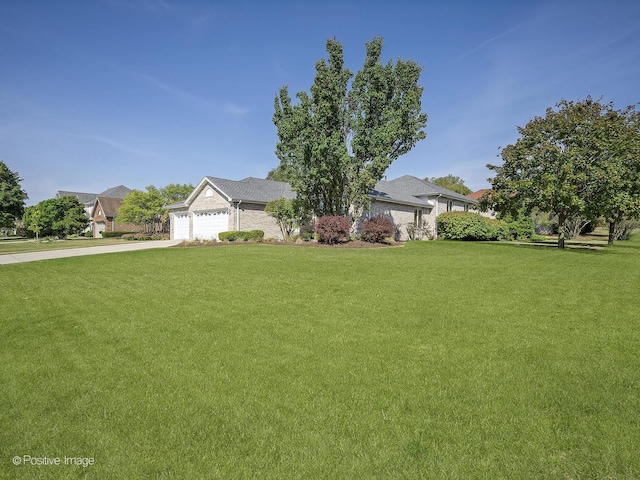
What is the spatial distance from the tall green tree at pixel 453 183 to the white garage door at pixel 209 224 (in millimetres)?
46604

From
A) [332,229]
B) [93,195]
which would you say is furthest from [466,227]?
[93,195]

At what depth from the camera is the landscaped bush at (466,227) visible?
28.7 metres

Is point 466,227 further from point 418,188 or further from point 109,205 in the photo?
point 109,205

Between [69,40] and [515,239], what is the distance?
36.1 meters

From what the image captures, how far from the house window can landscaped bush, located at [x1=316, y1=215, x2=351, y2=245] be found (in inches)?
467

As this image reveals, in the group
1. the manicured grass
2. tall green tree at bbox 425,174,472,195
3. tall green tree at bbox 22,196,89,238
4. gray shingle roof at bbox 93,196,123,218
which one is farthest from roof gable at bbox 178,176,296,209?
tall green tree at bbox 425,174,472,195

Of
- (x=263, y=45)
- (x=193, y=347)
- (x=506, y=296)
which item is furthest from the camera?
(x=263, y=45)

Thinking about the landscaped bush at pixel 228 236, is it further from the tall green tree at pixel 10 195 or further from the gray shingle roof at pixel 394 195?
the tall green tree at pixel 10 195

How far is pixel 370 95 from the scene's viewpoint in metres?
21.4

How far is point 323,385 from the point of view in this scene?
364 centimetres

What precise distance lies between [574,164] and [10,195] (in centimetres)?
5513

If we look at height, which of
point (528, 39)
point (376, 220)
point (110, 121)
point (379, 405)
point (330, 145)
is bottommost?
point (379, 405)

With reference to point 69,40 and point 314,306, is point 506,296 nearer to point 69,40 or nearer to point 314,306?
point 314,306

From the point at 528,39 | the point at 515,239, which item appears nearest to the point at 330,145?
the point at 528,39
